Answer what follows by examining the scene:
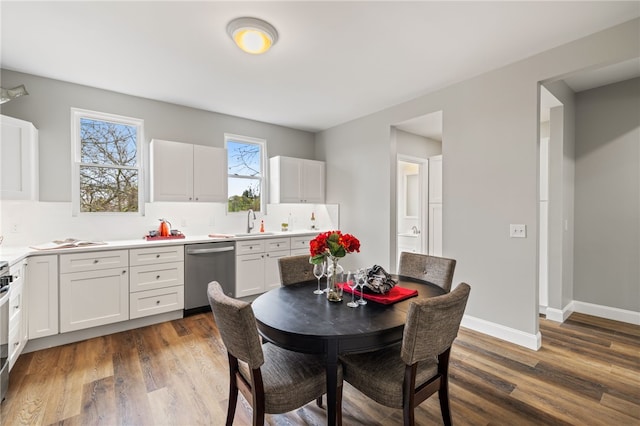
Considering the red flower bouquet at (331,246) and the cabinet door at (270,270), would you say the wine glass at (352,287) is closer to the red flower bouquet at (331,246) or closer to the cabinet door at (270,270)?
the red flower bouquet at (331,246)

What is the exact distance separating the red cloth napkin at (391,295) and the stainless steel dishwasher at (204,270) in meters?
2.22

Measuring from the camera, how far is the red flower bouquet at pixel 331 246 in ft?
6.20

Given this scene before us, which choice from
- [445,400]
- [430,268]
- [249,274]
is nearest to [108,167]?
[249,274]

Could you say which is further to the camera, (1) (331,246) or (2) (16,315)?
(2) (16,315)

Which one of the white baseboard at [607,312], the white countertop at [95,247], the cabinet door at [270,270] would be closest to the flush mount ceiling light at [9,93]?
the white countertop at [95,247]

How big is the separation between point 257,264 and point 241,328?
2845mm

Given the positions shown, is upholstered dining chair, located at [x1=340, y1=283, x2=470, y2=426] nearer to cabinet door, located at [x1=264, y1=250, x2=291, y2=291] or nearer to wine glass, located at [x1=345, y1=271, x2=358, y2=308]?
wine glass, located at [x1=345, y1=271, x2=358, y2=308]

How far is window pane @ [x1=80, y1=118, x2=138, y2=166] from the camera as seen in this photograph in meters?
3.47

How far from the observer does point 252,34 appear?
2.30m

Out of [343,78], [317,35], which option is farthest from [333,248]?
[343,78]

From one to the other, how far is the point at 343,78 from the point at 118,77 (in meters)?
2.38

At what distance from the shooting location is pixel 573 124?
144 inches

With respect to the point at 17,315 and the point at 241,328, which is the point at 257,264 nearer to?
the point at 17,315

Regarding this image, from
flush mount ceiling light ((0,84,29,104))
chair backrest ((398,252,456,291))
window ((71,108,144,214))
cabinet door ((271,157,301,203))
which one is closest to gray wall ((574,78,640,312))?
chair backrest ((398,252,456,291))
